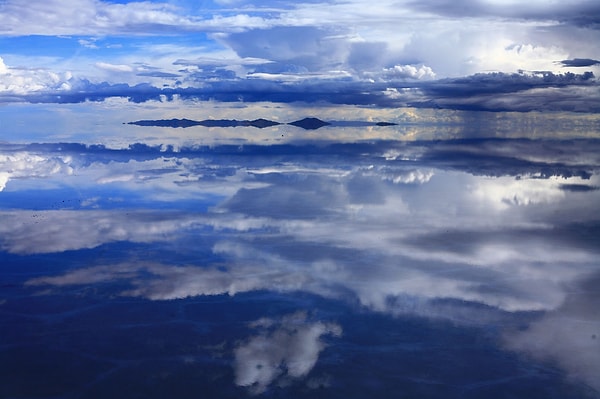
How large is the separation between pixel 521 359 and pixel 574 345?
6.19 ft

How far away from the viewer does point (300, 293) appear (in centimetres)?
2256

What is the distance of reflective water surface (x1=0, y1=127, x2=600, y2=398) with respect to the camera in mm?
16531

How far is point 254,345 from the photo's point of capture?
1831 centimetres

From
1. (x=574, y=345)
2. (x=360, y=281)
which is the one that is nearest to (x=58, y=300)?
(x=360, y=281)

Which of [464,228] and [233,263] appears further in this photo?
[464,228]

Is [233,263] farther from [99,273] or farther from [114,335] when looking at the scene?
[114,335]

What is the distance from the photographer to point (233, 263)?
26.1 m

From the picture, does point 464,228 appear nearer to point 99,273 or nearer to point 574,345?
point 574,345

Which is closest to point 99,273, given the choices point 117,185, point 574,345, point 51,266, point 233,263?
point 51,266

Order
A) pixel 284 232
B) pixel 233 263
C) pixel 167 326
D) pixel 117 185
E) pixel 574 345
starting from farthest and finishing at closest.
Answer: pixel 117 185
pixel 284 232
pixel 233 263
pixel 167 326
pixel 574 345

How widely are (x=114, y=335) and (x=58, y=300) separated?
411 cm

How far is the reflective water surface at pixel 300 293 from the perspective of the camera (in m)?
16.5

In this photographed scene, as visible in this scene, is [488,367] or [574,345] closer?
[488,367]

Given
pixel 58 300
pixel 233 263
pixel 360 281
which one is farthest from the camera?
pixel 233 263
